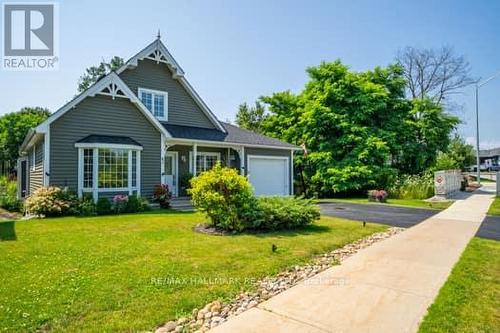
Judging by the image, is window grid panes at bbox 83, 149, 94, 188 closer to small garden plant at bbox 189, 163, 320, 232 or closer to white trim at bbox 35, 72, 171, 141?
white trim at bbox 35, 72, 171, 141

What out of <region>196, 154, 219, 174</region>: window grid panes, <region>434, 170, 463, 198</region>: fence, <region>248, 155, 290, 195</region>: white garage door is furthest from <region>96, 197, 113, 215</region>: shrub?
<region>434, 170, 463, 198</region>: fence

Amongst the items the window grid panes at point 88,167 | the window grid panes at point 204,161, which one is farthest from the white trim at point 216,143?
the window grid panes at point 88,167

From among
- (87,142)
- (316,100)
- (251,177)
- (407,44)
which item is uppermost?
(407,44)

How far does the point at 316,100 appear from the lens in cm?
2294

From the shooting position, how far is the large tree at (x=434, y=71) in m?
35.4

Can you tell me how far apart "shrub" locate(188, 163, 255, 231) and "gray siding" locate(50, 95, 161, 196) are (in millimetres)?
6099

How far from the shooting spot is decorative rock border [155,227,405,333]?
3.40 meters

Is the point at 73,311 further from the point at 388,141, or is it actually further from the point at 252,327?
the point at 388,141

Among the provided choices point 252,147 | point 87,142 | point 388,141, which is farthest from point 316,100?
point 87,142

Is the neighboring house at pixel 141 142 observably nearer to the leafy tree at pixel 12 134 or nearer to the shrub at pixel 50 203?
the shrub at pixel 50 203

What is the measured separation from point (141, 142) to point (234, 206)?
23.7 ft

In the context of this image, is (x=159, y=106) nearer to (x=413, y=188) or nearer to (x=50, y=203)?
(x=50, y=203)

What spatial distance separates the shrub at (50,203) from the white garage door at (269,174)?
9.40 meters

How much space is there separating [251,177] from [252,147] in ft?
5.90
